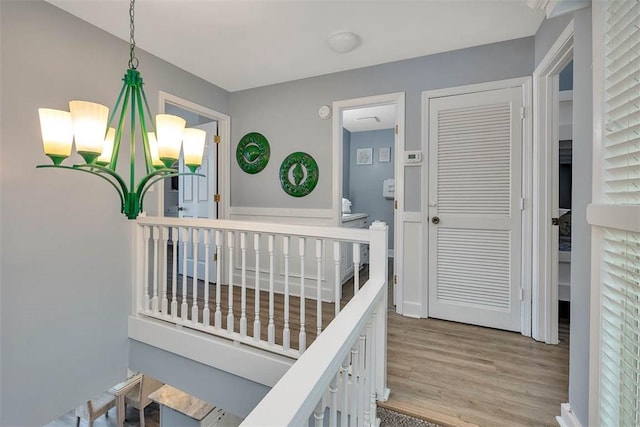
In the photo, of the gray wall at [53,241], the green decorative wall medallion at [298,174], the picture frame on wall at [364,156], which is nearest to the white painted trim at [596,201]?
the green decorative wall medallion at [298,174]

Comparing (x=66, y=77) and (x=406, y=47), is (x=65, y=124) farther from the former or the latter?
(x=406, y=47)

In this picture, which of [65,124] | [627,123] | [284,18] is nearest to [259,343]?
[65,124]

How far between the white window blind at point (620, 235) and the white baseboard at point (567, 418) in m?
0.28

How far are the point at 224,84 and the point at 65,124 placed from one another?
240 cm

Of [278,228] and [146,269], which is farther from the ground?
[278,228]

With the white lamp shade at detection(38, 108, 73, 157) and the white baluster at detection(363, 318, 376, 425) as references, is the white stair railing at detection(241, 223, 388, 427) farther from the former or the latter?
the white lamp shade at detection(38, 108, 73, 157)

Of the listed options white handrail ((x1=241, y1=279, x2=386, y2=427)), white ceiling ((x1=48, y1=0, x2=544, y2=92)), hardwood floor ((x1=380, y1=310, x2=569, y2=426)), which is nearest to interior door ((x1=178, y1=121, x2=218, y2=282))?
white ceiling ((x1=48, y1=0, x2=544, y2=92))

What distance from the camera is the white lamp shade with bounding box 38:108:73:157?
3.72 feet

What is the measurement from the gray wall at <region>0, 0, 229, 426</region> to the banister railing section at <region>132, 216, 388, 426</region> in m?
0.26

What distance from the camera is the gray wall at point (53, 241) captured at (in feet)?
5.96

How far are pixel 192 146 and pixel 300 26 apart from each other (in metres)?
1.43

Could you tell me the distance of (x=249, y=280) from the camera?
3434 millimetres

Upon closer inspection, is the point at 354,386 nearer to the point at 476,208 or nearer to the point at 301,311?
the point at 301,311

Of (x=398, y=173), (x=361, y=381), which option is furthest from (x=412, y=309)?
(x=361, y=381)
